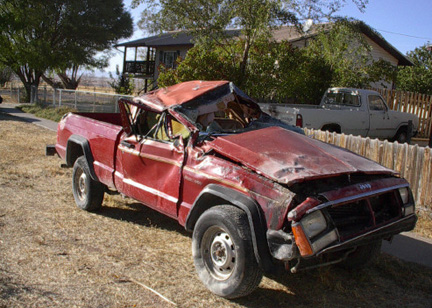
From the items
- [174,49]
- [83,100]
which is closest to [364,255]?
[83,100]

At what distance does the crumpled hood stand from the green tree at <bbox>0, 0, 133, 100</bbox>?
88.7ft

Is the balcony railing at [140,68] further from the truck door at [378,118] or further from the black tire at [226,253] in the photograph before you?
the black tire at [226,253]

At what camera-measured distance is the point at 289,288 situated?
4.25m

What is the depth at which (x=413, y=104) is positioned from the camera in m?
17.6

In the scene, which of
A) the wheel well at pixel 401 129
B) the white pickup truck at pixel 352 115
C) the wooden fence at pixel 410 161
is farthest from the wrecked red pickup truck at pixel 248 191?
the wheel well at pixel 401 129

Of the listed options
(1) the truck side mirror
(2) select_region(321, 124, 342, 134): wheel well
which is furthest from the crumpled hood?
(2) select_region(321, 124, 342, 134): wheel well

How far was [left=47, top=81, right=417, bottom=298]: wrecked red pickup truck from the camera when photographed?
353 cm

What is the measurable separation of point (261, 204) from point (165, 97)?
7.42 feet

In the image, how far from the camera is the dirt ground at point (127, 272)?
3848 mm

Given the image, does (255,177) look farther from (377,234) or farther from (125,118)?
(125,118)

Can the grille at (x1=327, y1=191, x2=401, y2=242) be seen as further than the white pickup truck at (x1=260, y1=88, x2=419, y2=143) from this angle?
No

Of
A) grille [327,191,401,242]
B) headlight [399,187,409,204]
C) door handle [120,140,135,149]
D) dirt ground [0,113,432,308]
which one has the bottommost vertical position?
dirt ground [0,113,432,308]

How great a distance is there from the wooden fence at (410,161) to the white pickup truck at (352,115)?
2.20m

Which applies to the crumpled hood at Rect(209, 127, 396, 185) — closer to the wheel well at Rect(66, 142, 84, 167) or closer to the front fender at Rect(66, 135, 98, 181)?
the front fender at Rect(66, 135, 98, 181)
